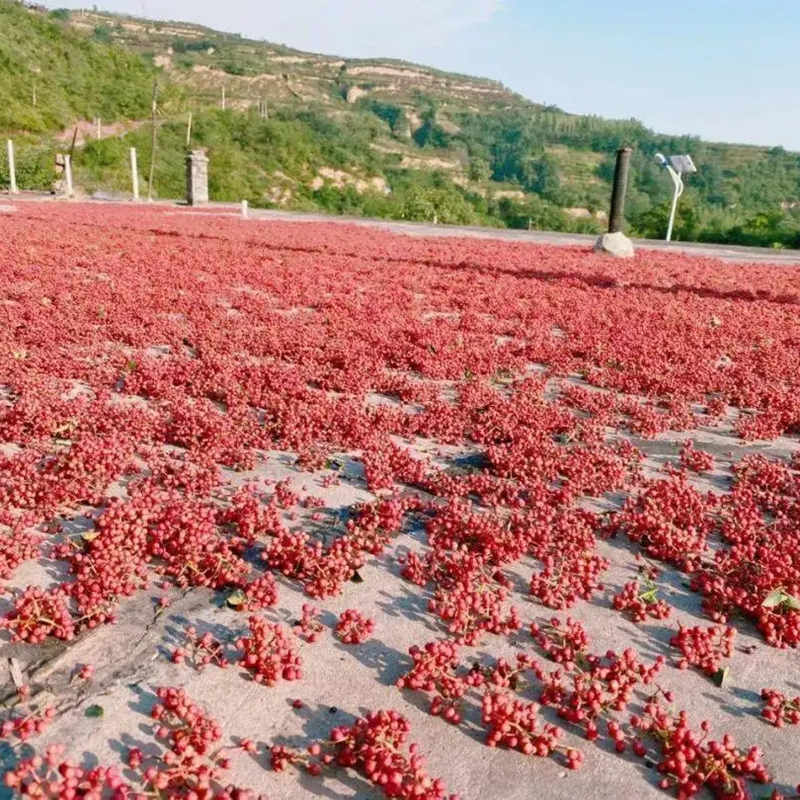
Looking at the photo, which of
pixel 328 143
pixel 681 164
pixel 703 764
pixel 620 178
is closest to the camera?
pixel 703 764

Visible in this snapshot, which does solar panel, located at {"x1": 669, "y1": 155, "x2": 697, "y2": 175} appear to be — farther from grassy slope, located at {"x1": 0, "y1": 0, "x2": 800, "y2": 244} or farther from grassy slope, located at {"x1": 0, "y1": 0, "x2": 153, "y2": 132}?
grassy slope, located at {"x1": 0, "y1": 0, "x2": 153, "y2": 132}

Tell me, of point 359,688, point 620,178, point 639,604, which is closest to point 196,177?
point 620,178

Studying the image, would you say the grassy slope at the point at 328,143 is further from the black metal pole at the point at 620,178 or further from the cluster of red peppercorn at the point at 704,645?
the cluster of red peppercorn at the point at 704,645

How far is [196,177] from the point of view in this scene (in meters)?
45.3

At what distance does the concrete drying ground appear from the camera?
3.32 meters

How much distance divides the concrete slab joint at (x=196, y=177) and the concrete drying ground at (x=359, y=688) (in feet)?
145

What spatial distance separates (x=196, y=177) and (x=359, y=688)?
46.4m

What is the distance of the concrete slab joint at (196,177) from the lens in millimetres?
44344

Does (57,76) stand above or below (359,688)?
above

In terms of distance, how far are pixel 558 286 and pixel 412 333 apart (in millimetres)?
7688

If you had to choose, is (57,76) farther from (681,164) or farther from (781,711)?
(781,711)

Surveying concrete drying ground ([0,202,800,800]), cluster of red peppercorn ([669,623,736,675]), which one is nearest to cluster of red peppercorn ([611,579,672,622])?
concrete drying ground ([0,202,800,800])

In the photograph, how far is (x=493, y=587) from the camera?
4.83 m

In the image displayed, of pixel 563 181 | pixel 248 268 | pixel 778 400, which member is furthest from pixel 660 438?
pixel 563 181
